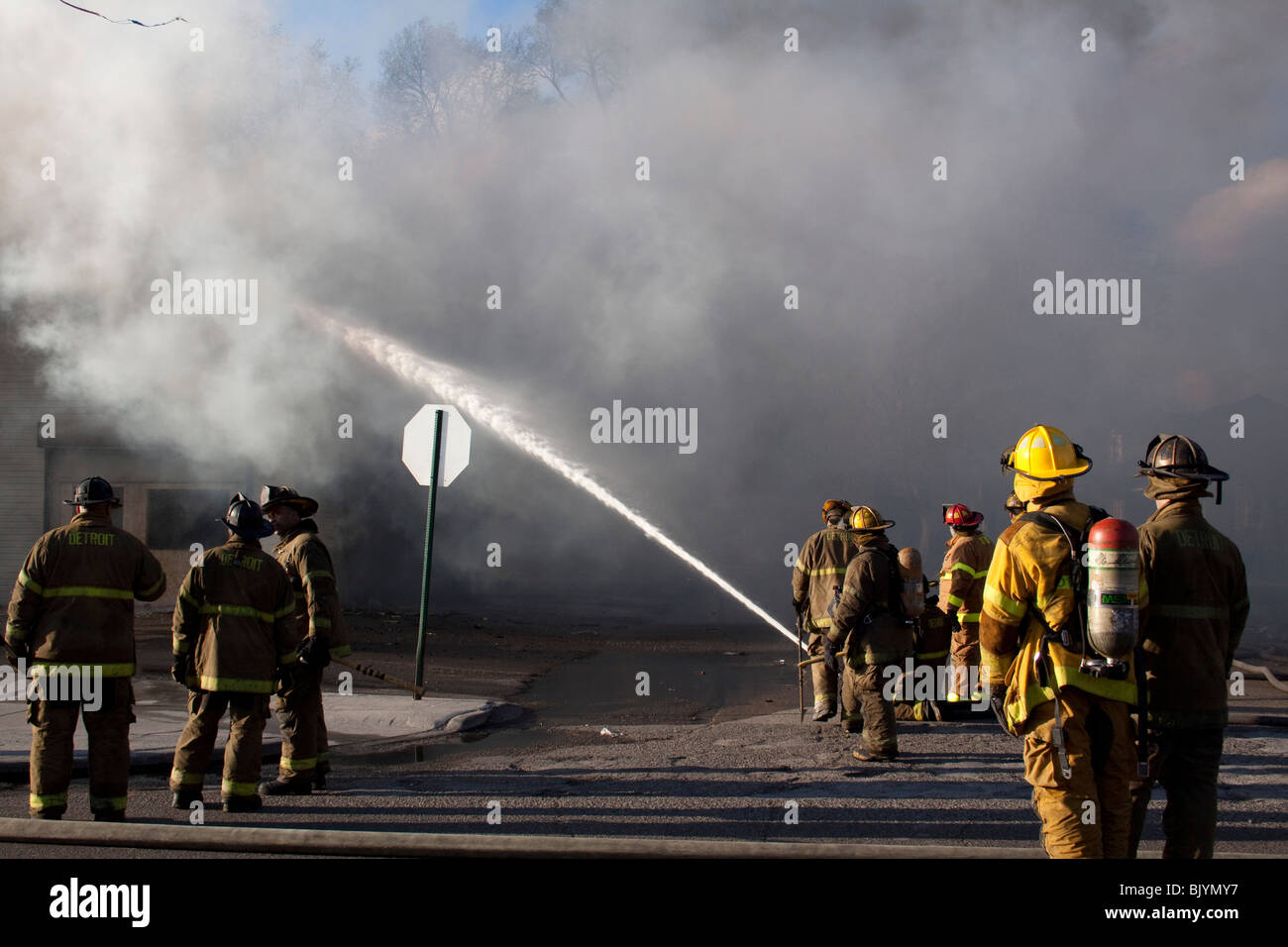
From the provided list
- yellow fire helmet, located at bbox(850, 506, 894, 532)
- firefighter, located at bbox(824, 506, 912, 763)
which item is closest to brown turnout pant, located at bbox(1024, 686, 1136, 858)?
firefighter, located at bbox(824, 506, 912, 763)

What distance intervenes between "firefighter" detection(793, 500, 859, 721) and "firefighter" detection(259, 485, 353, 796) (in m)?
3.19

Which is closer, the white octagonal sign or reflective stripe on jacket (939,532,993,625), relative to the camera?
reflective stripe on jacket (939,532,993,625)

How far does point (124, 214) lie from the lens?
13.3 metres

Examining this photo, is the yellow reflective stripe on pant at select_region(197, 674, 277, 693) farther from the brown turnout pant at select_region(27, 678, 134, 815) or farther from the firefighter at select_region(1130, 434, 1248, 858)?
the firefighter at select_region(1130, 434, 1248, 858)

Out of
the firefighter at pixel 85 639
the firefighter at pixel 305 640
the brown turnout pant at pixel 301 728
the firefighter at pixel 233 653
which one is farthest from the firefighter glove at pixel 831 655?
the firefighter at pixel 85 639

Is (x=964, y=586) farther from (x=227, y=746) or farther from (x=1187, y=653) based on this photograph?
(x=227, y=746)

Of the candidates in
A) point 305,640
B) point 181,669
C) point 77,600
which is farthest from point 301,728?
point 77,600

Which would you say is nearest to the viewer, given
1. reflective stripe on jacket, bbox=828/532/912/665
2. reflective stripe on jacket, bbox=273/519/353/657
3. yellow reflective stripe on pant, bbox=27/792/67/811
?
yellow reflective stripe on pant, bbox=27/792/67/811

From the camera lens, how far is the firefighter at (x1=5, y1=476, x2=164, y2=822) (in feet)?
14.1

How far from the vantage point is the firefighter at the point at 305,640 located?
4934 millimetres

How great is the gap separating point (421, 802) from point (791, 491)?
18458 millimetres

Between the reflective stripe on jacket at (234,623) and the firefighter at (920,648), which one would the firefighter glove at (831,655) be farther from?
the reflective stripe on jacket at (234,623)
